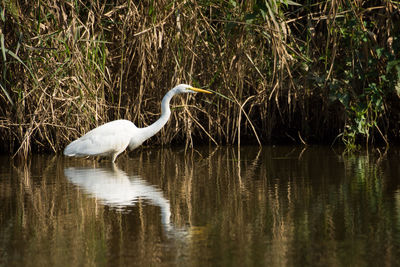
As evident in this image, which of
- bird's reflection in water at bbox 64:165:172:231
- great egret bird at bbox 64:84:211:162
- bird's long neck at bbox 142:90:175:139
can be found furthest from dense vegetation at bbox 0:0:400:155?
bird's reflection in water at bbox 64:165:172:231

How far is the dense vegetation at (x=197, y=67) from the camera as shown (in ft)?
24.7

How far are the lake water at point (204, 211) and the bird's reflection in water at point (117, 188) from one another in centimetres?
1

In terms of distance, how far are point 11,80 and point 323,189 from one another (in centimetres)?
379

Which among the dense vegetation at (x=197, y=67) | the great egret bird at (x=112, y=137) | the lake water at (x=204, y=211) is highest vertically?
the dense vegetation at (x=197, y=67)

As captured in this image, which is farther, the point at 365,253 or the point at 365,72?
the point at 365,72

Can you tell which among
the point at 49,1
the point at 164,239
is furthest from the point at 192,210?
the point at 49,1

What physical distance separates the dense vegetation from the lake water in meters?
0.62

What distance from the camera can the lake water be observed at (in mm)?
3711

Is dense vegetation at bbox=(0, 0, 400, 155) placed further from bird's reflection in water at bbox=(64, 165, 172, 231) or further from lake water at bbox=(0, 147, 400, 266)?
bird's reflection in water at bbox=(64, 165, 172, 231)

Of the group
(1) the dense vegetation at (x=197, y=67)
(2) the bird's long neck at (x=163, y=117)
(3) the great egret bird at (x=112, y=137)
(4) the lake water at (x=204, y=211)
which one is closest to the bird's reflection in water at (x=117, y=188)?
(4) the lake water at (x=204, y=211)

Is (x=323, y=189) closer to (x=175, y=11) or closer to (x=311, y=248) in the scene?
(x=311, y=248)

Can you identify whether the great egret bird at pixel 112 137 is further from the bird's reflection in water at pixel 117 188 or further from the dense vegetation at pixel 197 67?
the dense vegetation at pixel 197 67

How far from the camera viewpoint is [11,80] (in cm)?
770

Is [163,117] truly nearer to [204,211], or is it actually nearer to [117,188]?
[117,188]
